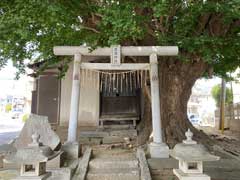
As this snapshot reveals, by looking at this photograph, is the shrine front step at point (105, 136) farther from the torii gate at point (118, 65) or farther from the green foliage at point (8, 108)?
the green foliage at point (8, 108)

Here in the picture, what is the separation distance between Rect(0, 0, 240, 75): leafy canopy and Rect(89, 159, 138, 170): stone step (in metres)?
2.82

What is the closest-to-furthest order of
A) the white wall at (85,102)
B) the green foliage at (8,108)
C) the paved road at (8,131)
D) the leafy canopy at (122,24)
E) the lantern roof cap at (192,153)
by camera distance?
the lantern roof cap at (192,153) < the leafy canopy at (122,24) < the white wall at (85,102) < the paved road at (8,131) < the green foliage at (8,108)

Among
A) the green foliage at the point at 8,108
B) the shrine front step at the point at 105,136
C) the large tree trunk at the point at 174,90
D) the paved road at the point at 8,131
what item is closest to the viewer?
the large tree trunk at the point at 174,90

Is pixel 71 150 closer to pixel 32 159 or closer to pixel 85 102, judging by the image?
pixel 32 159

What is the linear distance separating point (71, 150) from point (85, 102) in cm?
541

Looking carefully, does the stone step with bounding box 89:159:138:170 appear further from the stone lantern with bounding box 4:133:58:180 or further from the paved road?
the paved road

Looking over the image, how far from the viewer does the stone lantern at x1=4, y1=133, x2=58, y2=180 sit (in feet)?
11.4

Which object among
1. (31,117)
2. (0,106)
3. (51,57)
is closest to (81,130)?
(51,57)

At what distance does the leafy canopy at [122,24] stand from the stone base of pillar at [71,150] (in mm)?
2637

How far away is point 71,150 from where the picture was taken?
5684 millimetres

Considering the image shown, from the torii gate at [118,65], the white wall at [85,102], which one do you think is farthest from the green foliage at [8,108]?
the torii gate at [118,65]

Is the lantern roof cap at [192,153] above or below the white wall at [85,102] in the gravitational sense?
below

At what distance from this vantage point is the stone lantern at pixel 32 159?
347 cm

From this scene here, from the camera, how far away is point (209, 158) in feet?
12.1
